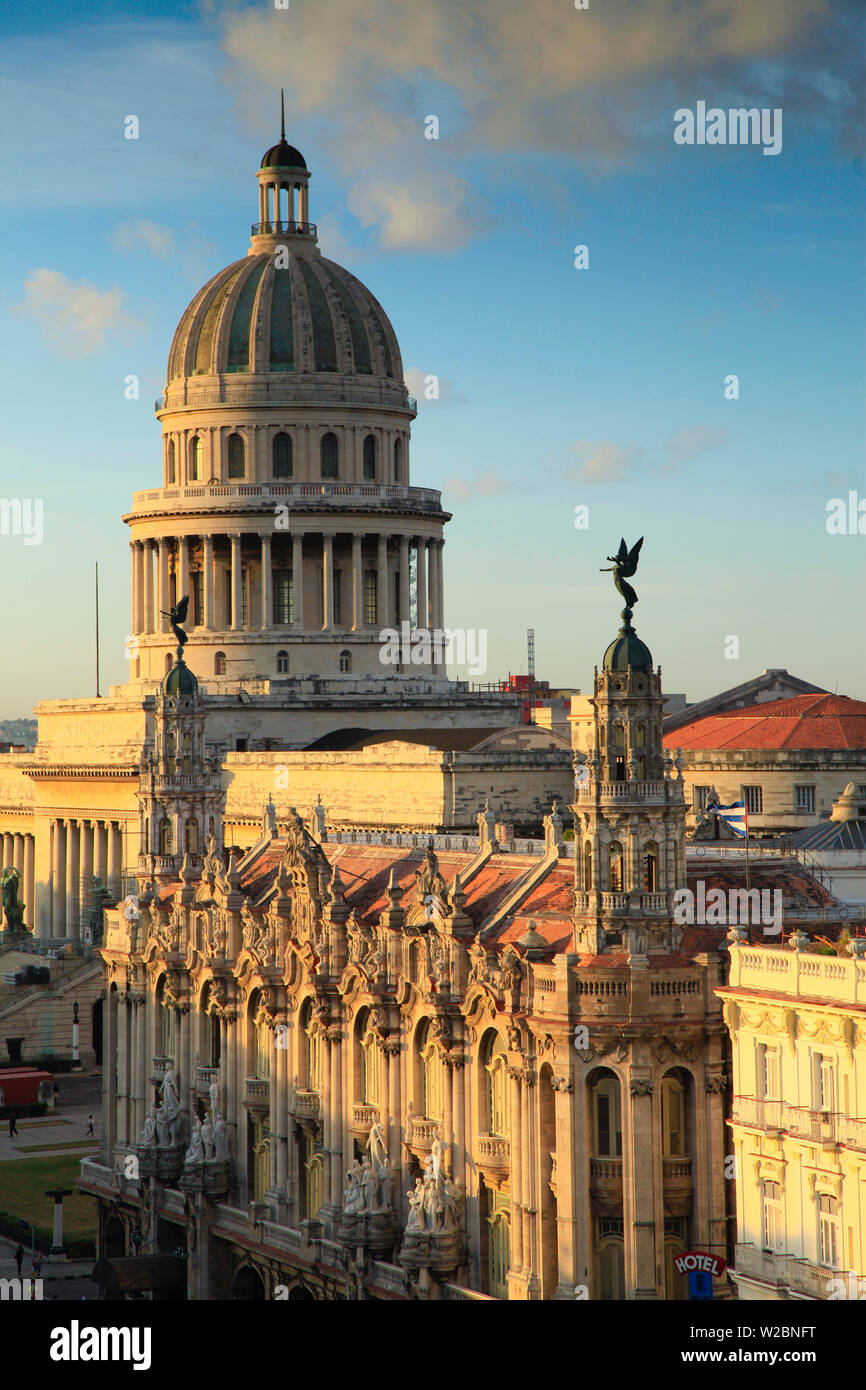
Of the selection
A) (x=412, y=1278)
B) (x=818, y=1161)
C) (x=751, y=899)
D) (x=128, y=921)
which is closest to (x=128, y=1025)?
(x=128, y=921)

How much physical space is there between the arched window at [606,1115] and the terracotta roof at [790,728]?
67.4 metres

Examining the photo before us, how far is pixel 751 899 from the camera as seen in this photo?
94.1m

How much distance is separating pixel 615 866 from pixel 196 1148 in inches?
1253

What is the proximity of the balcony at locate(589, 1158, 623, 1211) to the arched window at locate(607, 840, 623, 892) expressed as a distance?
9879 mm

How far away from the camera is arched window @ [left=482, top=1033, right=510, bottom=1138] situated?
94.9 m

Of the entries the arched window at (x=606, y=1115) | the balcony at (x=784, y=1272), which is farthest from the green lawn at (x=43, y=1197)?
the balcony at (x=784, y=1272)

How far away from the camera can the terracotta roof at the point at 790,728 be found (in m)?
155

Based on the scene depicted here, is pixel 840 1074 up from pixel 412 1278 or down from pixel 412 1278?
up

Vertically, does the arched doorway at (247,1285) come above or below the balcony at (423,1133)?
below

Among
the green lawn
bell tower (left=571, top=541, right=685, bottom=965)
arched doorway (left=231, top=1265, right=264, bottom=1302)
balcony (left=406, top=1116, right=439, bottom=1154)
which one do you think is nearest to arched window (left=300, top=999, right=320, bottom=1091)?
arched doorway (left=231, top=1265, right=264, bottom=1302)

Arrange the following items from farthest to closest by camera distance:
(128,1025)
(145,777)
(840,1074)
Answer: (145,777)
(128,1025)
(840,1074)

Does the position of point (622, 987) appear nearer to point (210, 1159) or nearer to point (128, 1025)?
point (210, 1159)

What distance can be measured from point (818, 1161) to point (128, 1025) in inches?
2360

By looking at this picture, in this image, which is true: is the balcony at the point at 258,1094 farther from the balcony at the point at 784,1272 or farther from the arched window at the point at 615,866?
the balcony at the point at 784,1272
